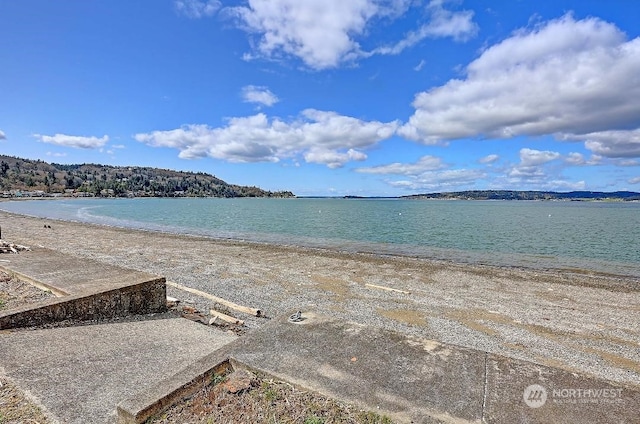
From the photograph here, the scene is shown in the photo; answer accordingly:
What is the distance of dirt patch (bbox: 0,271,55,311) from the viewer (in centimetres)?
687

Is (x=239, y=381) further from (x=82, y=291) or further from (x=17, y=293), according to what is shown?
(x=17, y=293)

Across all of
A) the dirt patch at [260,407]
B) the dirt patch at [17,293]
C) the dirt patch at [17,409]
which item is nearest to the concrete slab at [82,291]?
the dirt patch at [17,293]

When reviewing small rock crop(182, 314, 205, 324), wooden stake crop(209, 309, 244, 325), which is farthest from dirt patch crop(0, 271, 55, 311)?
wooden stake crop(209, 309, 244, 325)

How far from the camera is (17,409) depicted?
3715 millimetres

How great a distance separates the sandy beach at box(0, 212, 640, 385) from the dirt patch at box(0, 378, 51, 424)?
562 centimetres

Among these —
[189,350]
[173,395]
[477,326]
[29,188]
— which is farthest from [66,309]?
[29,188]

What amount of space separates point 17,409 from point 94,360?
49.7 inches

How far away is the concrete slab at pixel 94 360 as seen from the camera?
4027mm

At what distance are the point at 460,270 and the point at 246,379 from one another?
16.7 meters

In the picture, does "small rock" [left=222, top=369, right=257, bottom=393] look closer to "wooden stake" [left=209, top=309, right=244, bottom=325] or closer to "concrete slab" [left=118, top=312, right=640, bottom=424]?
"concrete slab" [left=118, top=312, right=640, bottom=424]

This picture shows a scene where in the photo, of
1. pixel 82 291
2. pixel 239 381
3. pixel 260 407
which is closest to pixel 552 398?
pixel 260 407

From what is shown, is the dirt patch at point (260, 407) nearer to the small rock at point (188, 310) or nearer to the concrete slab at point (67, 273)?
the concrete slab at point (67, 273)

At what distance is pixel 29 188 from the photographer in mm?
190875

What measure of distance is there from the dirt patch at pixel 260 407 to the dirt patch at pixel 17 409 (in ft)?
4.24
